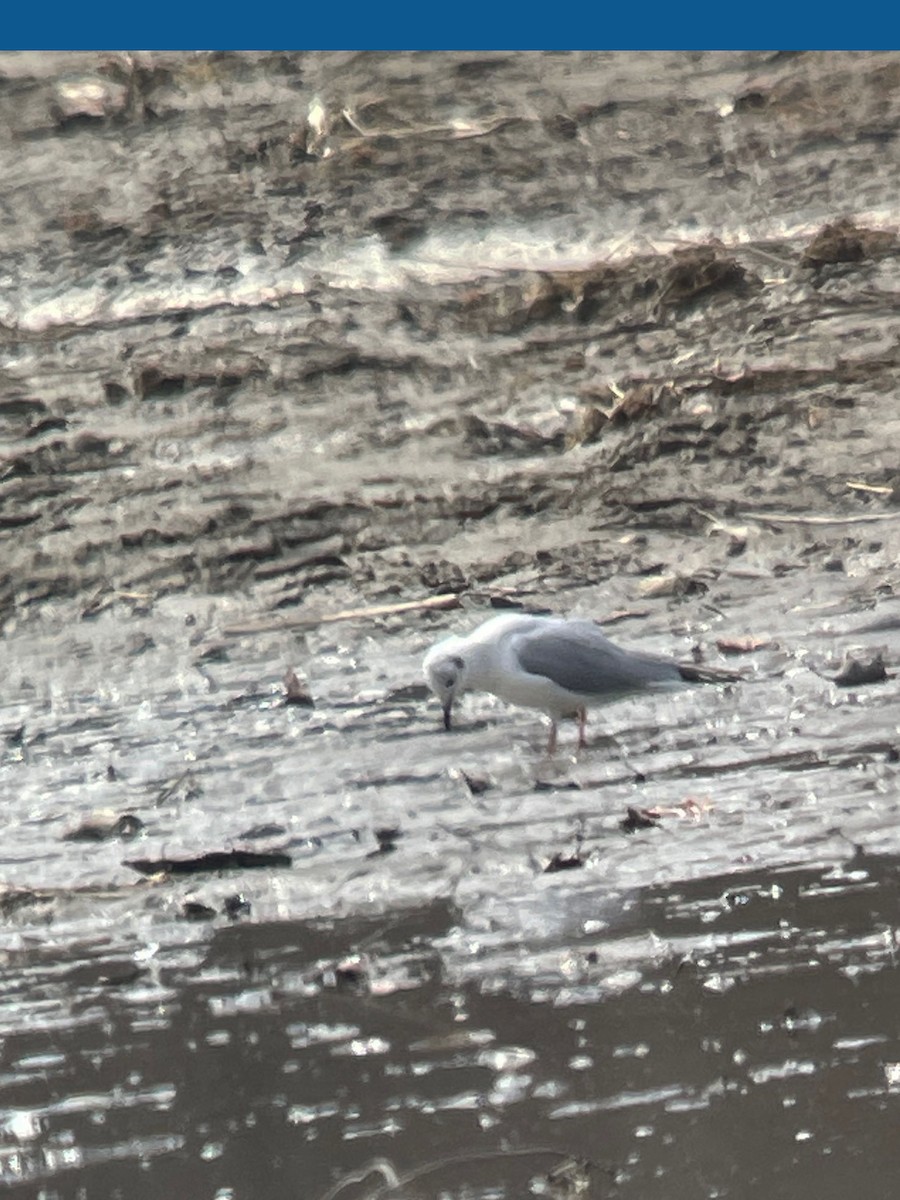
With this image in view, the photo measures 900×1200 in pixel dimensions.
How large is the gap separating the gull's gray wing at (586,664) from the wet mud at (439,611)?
0.16 meters

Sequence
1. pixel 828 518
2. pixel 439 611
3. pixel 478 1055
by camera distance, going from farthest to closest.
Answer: pixel 828 518, pixel 439 611, pixel 478 1055

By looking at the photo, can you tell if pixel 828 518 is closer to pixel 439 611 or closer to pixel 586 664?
pixel 439 611

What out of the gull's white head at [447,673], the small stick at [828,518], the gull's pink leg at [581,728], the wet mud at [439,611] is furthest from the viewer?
the small stick at [828,518]

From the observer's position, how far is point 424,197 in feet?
27.3

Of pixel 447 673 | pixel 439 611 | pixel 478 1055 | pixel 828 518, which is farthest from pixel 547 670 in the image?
pixel 828 518

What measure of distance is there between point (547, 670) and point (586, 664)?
11 cm

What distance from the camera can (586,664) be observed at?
494cm

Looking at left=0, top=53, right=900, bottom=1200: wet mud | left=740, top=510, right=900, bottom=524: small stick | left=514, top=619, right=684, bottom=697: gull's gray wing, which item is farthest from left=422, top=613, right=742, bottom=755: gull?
left=740, top=510, right=900, bottom=524: small stick

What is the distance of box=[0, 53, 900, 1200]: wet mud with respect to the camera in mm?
2732

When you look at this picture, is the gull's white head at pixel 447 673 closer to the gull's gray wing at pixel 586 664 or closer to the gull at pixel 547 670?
the gull at pixel 547 670

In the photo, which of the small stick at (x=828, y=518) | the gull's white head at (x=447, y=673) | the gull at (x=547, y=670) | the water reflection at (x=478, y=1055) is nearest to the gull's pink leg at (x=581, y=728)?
the gull at (x=547, y=670)

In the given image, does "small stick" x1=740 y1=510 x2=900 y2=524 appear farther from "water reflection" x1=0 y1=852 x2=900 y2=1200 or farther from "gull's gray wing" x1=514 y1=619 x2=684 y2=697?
"water reflection" x1=0 y1=852 x2=900 y2=1200

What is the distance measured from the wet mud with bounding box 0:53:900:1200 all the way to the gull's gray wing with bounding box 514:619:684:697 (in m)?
0.16

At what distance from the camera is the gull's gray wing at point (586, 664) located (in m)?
4.93
